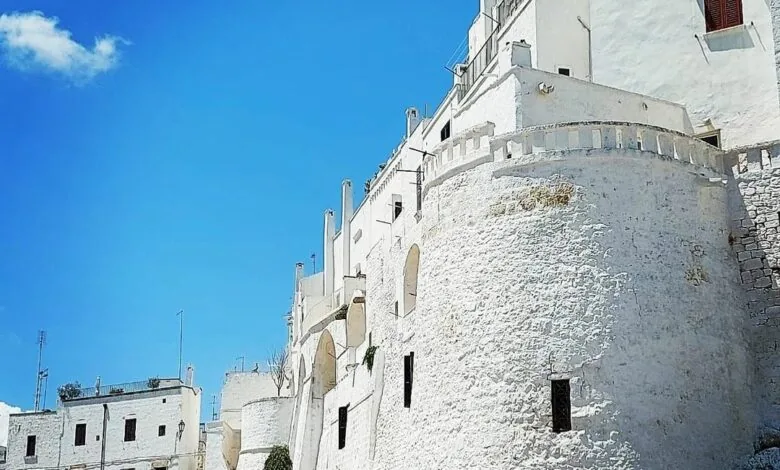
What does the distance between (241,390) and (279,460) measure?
1184cm

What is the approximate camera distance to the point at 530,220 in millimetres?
23969

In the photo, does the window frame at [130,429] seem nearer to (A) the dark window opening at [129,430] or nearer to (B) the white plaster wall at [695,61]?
(A) the dark window opening at [129,430]

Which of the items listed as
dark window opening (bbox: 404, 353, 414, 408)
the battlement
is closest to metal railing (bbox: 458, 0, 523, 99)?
the battlement

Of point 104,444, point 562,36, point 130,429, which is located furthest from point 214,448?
point 562,36

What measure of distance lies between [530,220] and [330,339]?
16805 millimetres

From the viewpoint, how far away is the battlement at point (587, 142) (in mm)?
24312

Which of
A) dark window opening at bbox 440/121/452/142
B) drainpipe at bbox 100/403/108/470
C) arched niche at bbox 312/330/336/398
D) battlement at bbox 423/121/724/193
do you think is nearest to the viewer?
battlement at bbox 423/121/724/193

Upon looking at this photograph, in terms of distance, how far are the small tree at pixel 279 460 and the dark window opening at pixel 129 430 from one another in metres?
12.9

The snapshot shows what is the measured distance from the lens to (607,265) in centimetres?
2331

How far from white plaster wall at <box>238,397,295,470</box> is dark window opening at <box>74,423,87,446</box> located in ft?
42.0

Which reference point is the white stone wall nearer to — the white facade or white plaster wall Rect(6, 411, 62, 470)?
the white facade

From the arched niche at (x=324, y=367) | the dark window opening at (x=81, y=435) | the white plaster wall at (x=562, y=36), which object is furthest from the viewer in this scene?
the dark window opening at (x=81, y=435)

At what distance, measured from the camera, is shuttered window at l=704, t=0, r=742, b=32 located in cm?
2867

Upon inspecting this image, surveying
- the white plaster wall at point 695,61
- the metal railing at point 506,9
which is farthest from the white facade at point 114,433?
the white plaster wall at point 695,61
